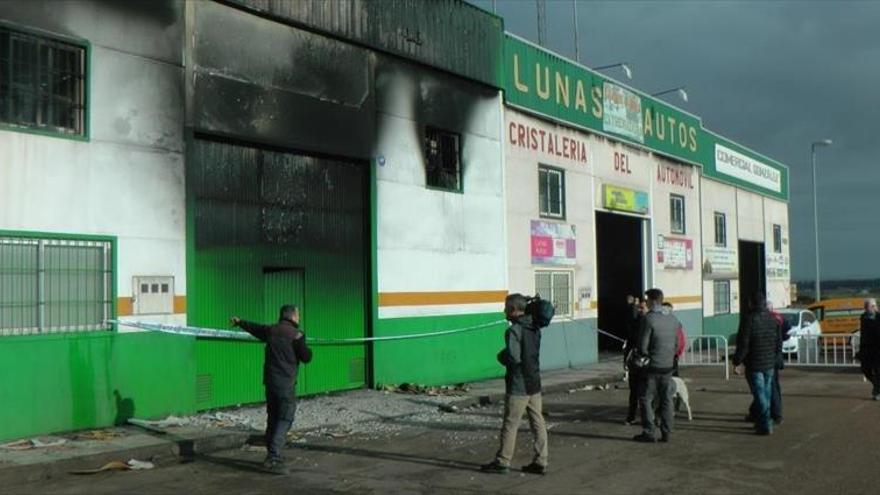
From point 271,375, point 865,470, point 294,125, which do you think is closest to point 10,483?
point 271,375

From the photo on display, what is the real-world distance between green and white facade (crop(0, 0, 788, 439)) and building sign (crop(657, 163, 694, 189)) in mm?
5024

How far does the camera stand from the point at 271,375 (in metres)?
9.55

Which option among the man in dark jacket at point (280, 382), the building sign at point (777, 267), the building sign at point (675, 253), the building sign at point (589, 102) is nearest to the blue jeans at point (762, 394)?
the man in dark jacket at point (280, 382)

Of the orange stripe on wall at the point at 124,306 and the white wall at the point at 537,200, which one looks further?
the white wall at the point at 537,200

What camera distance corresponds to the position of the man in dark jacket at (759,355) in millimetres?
11672

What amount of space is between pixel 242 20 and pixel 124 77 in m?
2.49

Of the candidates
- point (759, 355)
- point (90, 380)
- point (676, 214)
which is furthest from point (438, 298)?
point (676, 214)

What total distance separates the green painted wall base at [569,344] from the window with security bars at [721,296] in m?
10.8

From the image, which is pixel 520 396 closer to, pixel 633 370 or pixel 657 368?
pixel 657 368

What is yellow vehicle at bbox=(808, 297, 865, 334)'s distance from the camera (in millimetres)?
27641

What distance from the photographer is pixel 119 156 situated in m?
12.2

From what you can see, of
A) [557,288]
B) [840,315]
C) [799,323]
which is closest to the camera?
[557,288]

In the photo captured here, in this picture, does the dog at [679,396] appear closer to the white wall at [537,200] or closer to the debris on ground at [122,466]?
the debris on ground at [122,466]

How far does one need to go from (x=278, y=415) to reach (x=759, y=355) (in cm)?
627
